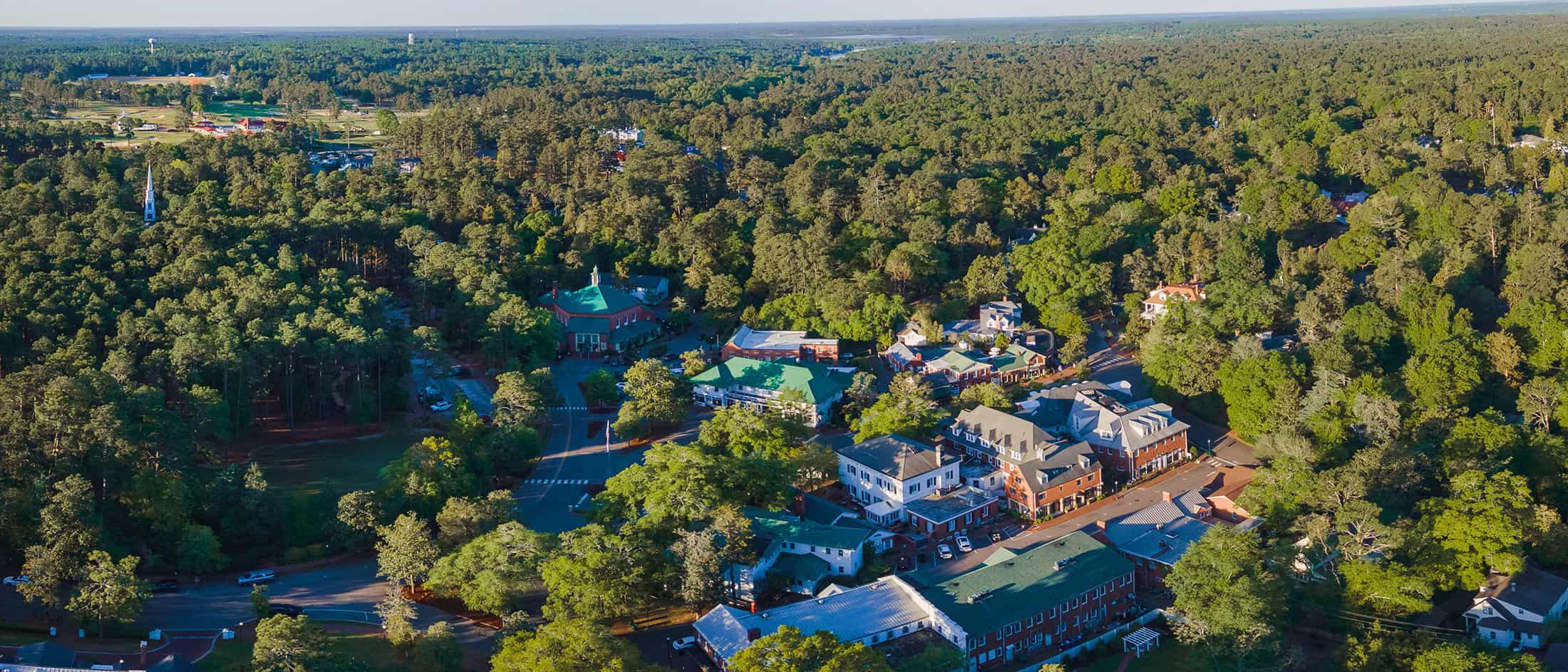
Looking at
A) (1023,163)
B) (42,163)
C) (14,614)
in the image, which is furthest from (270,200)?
(1023,163)

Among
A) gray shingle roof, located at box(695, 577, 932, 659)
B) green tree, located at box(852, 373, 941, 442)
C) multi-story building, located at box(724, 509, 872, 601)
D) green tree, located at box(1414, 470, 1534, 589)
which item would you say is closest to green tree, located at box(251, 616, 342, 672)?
gray shingle roof, located at box(695, 577, 932, 659)

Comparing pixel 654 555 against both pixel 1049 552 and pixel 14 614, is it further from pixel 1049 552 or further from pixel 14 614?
pixel 14 614

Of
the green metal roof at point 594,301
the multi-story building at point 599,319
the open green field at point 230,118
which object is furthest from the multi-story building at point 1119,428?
the open green field at point 230,118

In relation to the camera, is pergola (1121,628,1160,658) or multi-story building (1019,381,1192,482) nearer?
pergola (1121,628,1160,658)

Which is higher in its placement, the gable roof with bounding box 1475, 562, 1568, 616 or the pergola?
the gable roof with bounding box 1475, 562, 1568, 616

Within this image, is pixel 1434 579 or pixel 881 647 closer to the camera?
pixel 881 647

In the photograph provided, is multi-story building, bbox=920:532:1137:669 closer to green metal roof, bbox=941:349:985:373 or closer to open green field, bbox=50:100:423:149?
green metal roof, bbox=941:349:985:373
